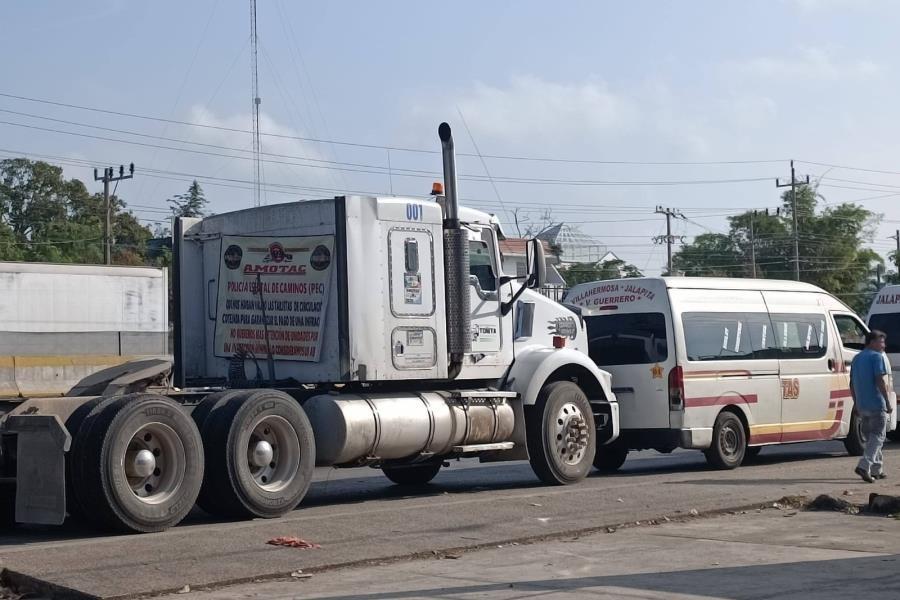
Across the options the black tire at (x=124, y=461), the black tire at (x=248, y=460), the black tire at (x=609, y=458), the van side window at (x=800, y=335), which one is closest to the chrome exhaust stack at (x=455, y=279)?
the black tire at (x=248, y=460)

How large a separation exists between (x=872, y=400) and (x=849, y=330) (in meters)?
4.53

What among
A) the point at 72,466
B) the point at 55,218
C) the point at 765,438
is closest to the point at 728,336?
the point at 765,438

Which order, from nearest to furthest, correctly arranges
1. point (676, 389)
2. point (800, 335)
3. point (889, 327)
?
point (676, 389)
point (800, 335)
point (889, 327)

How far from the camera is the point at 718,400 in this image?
1577cm

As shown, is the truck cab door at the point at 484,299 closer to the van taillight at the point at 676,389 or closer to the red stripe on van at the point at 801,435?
the van taillight at the point at 676,389

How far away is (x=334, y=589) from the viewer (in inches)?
317

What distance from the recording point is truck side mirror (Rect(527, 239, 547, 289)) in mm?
13625

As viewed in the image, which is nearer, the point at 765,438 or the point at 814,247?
the point at 765,438

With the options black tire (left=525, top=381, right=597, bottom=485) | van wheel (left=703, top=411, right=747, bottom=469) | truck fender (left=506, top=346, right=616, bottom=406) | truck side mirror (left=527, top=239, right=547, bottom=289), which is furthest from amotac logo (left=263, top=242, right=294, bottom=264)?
van wheel (left=703, top=411, right=747, bottom=469)

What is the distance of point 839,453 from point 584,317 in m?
5.57

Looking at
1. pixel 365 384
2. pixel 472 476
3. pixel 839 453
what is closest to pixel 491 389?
pixel 365 384

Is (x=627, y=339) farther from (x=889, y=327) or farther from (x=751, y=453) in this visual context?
(x=889, y=327)

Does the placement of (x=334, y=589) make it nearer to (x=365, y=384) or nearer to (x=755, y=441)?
(x=365, y=384)

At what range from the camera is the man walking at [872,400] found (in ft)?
45.4
